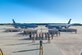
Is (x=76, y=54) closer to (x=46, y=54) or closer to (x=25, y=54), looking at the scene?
(x=46, y=54)

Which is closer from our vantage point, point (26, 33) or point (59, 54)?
point (59, 54)

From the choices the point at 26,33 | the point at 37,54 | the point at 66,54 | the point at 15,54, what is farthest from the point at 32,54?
the point at 26,33

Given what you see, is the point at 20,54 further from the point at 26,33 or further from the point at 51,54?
the point at 26,33

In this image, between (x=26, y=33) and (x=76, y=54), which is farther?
(x=26, y=33)

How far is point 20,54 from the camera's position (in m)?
18.8

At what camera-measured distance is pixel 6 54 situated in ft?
61.9

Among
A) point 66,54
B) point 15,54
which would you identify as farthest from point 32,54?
point 66,54

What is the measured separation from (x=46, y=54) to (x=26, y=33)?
96.5 feet

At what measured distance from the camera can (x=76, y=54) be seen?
1919 centimetres

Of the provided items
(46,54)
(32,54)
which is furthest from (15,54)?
(46,54)

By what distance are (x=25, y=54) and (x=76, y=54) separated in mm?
5774

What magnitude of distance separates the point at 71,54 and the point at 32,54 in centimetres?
444

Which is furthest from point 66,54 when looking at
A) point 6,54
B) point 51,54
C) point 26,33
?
point 26,33

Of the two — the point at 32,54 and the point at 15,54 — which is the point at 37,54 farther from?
the point at 15,54
